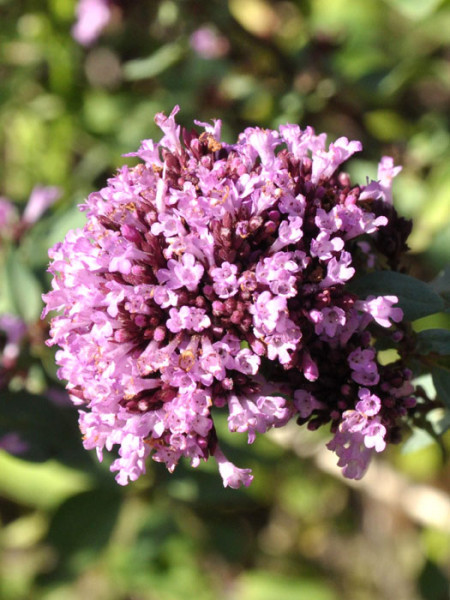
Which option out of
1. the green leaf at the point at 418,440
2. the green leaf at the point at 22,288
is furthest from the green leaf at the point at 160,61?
the green leaf at the point at 418,440

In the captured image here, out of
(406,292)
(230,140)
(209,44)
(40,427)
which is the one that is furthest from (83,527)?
(209,44)

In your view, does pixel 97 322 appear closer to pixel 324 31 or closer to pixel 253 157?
pixel 253 157

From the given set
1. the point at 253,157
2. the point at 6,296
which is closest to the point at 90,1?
the point at 6,296

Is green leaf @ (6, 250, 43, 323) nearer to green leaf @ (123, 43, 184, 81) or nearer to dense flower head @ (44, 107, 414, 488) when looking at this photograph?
dense flower head @ (44, 107, 414, 488)

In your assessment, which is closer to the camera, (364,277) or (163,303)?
(163,303)

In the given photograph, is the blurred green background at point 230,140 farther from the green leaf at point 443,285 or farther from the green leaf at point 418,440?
the green leaf at point 418,440

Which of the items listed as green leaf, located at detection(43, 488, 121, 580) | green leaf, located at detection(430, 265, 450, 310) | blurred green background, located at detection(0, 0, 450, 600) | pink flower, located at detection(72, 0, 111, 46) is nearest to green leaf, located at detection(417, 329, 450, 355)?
green leaf, located at detection(430, 265, 450, 310)
